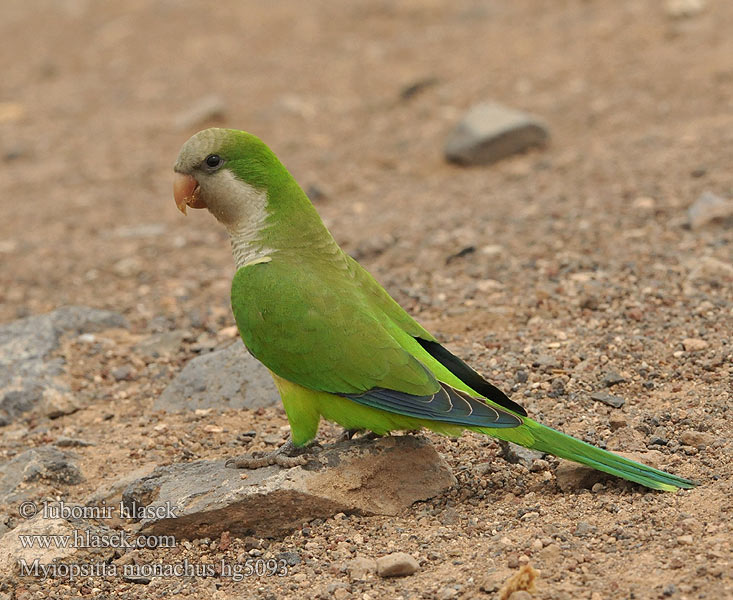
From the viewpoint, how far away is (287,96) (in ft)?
40.7

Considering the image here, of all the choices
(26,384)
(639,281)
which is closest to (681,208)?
(639,281)

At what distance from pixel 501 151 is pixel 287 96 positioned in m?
3.86

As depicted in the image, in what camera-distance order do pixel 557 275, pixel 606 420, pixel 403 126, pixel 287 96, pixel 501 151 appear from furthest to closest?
1. pixel 287 96
2. pixel 403 126
3. pixel 501 151
4. pixel 557 275
5. pixel 606 420

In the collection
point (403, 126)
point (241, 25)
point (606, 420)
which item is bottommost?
point (606, 420)

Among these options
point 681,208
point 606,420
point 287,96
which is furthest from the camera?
point 287,96

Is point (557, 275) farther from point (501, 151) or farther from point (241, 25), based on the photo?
point (241, 25)

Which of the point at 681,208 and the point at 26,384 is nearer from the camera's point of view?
the point at 26,384

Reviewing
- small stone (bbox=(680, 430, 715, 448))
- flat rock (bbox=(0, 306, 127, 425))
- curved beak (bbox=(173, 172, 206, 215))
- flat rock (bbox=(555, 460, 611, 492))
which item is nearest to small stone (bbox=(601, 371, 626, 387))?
small stone (bbox=(680, 430, 715, 448))

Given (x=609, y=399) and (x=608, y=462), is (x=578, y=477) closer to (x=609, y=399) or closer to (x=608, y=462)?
(x=608, y=462)

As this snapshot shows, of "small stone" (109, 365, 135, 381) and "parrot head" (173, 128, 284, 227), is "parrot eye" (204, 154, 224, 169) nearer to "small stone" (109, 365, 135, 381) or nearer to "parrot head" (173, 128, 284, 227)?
"parrot head" (173, 128, 284, 227)

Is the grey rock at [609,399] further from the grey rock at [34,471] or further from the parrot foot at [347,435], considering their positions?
the grey rock at [34,471]

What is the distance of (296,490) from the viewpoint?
169 inches

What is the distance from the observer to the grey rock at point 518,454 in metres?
4.60

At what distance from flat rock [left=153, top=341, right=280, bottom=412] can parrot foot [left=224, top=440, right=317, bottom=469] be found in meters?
0.99
